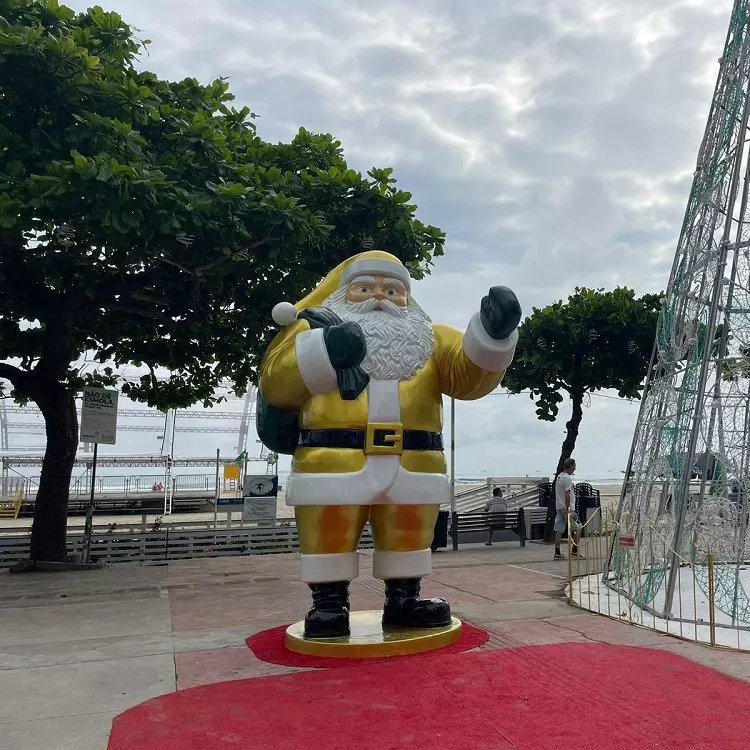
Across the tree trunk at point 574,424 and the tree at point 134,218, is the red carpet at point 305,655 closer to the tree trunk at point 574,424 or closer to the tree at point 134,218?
the tree at point 134,218

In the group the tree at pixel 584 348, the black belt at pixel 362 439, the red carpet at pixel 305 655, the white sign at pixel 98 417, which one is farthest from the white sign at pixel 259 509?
the black belt at pixel 362 439

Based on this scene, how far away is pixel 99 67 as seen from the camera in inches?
307

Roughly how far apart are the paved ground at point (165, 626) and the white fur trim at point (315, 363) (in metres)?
1.95

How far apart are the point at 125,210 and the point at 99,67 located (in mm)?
1825

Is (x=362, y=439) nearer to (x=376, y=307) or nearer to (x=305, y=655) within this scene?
(x=376, y=307)

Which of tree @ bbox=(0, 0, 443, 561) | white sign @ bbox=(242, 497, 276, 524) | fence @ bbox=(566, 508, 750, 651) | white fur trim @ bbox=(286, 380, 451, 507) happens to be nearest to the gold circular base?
white fur trim @ bbox=(286, 380, 451, 507)

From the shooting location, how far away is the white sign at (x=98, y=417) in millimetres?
10219

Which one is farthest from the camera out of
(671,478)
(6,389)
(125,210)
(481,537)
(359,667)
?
(481,537)

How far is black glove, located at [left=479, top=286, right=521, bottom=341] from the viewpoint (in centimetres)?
480

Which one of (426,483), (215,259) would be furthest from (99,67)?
(426,483)

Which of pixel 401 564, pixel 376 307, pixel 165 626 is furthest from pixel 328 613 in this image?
pixel 376 307

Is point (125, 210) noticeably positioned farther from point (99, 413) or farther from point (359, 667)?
point (359, 667)

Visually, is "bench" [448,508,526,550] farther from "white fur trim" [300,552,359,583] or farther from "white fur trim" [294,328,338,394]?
"white fur trim" [294,328,338,394]

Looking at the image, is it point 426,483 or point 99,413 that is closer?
point 426,483
